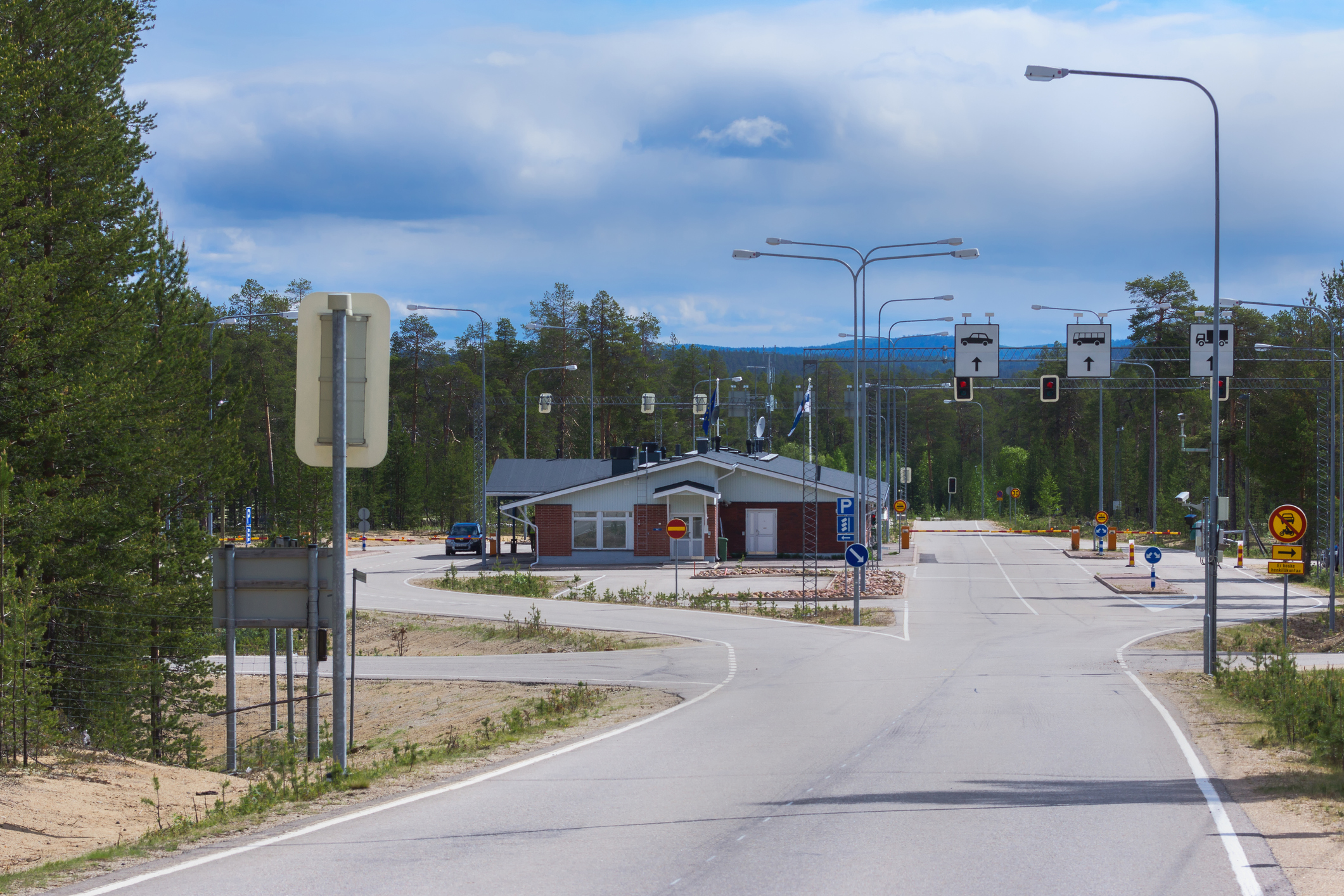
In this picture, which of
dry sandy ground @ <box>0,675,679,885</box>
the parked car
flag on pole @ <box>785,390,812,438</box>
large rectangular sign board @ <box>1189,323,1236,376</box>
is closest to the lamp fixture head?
large rectangular sign board @ <box>1189,323,1236,376</box>

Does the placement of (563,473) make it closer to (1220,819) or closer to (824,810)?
(824,810)

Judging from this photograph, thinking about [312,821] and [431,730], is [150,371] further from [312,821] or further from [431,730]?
[312,821]

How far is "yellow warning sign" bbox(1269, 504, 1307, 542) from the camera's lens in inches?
747

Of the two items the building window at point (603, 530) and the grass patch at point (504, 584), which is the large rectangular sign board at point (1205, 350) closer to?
the grass patch at point (504, 584)

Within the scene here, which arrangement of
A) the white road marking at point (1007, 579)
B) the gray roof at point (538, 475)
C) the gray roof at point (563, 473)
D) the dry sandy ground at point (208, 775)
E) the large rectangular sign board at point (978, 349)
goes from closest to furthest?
the dry sandy ground at point (208, 775)
the white road marking at point (1007, 579)
the large rectangular sign board at point (978, 349)
the gray roof at point (563, 473)
the gray roof at point (538, 475)

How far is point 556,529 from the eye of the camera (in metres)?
51.6

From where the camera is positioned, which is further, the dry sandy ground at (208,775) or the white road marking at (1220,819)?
the dry sandy ground at (208,775)

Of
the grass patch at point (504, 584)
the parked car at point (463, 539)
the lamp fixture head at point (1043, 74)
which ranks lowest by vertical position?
the grass patch at point (504, 584)

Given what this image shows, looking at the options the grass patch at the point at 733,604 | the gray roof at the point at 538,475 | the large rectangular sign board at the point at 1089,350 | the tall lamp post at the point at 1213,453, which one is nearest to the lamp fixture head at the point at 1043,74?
the tall lamp post at the point at 1213,453

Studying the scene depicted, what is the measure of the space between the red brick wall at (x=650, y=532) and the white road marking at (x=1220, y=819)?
121ft

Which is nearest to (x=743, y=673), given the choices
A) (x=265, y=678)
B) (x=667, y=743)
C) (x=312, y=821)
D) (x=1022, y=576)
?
(x=667, y=743)

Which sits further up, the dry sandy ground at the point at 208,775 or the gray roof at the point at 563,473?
the gray roof at the point at 563,473

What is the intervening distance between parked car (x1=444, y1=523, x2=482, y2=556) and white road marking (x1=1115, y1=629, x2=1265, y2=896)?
1868 inches

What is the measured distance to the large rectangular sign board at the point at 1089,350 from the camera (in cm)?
3516
